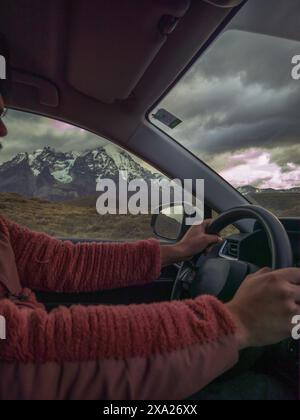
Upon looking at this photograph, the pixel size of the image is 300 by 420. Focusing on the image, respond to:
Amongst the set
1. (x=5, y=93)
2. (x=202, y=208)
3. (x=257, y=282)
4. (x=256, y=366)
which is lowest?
(x=256, y=366)

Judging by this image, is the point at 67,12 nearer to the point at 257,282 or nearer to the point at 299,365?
the point at 257,282

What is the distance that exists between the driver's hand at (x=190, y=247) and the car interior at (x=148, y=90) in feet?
0.19

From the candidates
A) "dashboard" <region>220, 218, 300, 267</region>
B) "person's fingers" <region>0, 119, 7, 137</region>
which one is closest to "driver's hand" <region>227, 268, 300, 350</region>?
"dashboard" <region>220, 218, 300, 267</region>

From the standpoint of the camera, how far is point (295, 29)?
1.39 metres

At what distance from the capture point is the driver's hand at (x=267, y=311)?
0.68m

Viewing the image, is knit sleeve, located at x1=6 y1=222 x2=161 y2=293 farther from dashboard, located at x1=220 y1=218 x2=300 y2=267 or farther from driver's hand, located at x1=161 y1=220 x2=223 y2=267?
dashboard, located at x1=220 y1=218 x2=300 y2=267

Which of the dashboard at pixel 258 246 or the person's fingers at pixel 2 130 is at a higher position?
the person's fingers at pixel 2 130

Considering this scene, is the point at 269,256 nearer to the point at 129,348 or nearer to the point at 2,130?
the point at 129,348

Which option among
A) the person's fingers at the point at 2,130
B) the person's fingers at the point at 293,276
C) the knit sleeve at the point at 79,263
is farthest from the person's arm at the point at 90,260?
the person's fingers at the point at 293,276

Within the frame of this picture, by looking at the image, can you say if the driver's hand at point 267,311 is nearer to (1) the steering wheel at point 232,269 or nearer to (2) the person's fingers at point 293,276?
(2) the person's fingers at point 293,276

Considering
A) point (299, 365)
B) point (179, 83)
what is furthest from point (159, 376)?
point (179, 83)

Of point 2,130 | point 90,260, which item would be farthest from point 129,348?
point 2,130

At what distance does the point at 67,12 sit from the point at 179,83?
604mm

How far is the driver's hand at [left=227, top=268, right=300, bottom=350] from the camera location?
684 millimetres
